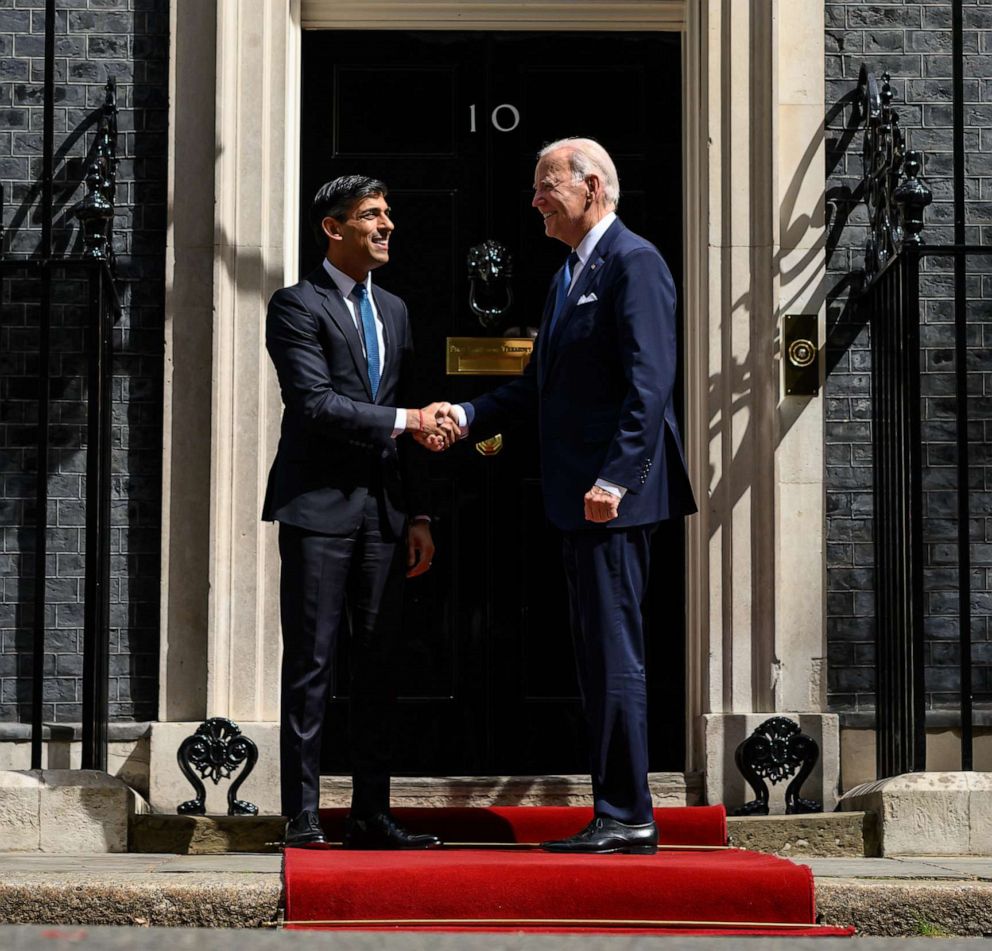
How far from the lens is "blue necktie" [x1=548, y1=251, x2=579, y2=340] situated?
19.8 feet

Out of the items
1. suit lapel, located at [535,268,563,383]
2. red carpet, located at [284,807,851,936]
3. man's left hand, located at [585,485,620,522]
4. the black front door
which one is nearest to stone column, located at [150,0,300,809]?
the black front door

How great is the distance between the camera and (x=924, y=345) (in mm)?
7785

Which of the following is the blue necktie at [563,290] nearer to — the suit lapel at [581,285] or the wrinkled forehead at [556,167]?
the suit lapel at [581,285]

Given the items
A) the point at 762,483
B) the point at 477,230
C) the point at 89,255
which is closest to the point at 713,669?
the point at 762,483

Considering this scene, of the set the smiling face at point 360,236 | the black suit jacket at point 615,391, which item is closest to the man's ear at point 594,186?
the black suit jacket at point 615,391

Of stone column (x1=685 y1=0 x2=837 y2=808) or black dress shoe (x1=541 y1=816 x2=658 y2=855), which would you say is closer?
black dress shoe (x1=541 y1=816 x2=658 y2=855)

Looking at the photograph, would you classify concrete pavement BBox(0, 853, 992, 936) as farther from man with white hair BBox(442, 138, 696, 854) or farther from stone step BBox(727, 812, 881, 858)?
stone step BBox(727, 812, 881, 858)

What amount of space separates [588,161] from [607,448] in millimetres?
866

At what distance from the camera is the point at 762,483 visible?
7.64 m

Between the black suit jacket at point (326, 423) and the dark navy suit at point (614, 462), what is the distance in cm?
52

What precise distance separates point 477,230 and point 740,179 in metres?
1.06

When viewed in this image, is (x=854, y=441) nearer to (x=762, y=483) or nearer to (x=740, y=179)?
(x=762, y=483)

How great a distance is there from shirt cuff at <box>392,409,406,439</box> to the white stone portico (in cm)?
162

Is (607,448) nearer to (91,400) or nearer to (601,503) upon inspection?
(601,503)
